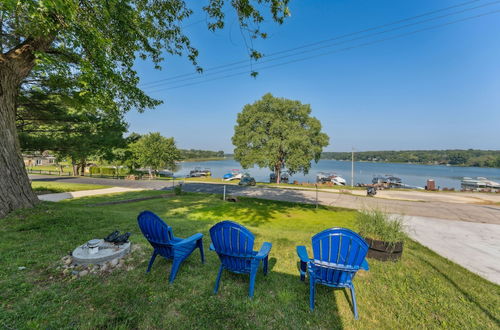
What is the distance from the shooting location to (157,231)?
2.73 metres

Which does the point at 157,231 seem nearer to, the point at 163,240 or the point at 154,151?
the point at 163,240

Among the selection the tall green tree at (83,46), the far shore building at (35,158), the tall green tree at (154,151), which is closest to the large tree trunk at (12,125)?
the tall green tree at (83,46)

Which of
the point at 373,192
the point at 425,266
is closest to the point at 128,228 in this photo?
the point at 425,266

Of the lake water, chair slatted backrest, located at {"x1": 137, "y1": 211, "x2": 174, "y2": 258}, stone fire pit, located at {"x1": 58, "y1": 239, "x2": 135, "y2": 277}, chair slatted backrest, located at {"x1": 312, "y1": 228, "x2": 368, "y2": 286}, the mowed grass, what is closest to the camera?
the mowed grass

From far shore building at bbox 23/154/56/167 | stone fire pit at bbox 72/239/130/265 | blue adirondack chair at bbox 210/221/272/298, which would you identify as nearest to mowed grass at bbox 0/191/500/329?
stone fire pit at bbox 72/239/130/265

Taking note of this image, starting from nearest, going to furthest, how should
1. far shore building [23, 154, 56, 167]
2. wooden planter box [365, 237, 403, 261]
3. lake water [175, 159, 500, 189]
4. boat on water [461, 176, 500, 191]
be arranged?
wooden planter box [365, 237, 403, 261] < far shore building [23, 154, 56, 167] < boat on water [461, 176, 500, 191] < lake water [175, 159, 500, 189]

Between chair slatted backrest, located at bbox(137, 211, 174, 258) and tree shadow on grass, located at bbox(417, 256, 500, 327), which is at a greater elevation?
chair slatted backrest, located at bbox(137, 211, 174, 258)

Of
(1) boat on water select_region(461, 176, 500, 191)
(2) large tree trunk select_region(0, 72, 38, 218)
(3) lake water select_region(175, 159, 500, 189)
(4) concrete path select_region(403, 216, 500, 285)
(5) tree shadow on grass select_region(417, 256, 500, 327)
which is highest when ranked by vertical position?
(2) large tree trunk select_region(0, 72, 38, 218)

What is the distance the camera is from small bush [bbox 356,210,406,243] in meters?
3.69

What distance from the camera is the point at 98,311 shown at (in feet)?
6.93

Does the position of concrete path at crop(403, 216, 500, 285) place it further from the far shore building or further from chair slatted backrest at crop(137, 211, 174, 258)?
the far shore building

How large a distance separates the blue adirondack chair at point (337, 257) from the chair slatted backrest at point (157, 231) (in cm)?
201

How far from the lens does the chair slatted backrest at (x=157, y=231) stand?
105 inches

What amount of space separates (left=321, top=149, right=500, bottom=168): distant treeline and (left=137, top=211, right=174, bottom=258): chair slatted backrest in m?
141
